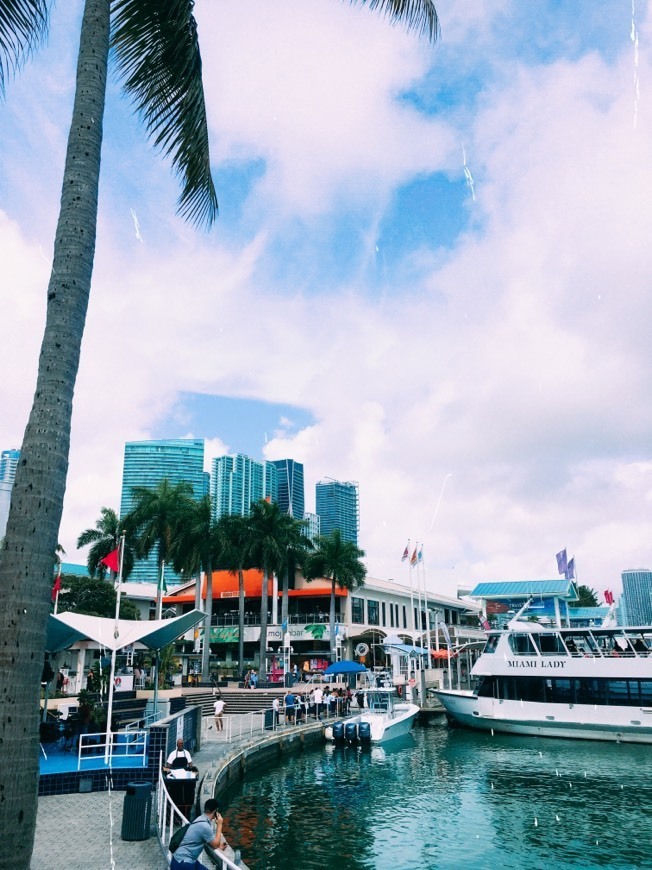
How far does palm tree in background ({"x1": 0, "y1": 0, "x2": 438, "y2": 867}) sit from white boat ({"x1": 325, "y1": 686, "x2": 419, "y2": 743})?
2648cm

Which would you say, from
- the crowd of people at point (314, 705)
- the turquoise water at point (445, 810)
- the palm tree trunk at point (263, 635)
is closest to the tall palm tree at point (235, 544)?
the palm tree trunk at point (263, 635)

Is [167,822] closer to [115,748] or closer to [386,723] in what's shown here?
[115,748]

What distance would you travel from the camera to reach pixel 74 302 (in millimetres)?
7926

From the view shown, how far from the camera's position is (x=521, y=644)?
123ft

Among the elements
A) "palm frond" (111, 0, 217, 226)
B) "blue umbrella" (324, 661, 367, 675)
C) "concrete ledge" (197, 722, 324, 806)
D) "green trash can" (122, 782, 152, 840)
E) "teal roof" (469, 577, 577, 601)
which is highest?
"palm frond" (111, 0, 217, 226)

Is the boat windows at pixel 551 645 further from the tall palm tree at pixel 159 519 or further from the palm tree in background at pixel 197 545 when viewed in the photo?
the tall palm tree at pixel 159 519

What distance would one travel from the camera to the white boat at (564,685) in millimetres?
33438

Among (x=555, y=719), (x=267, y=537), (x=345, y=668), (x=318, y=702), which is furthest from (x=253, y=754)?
(x=267, y=537)

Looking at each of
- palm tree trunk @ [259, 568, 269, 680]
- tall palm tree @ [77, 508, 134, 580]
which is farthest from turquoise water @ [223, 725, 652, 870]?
tall palm tree @ [77, 508, 134, 580]

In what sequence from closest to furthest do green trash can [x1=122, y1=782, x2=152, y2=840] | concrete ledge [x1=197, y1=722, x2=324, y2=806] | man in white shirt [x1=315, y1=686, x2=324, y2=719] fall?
1. green trash can [x1=122, y1=782, x2=152, y2=840]
2. concrete ledge [x1=197, y1=722, x2=324, y2=806]
3. man in white shirt [x1=315, y1=686, x2=324, y2=719]

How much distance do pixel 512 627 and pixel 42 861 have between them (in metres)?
31.4

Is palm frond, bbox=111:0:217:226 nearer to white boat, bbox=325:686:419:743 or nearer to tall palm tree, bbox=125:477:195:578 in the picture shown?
white boat, bbox=325:686:419:743

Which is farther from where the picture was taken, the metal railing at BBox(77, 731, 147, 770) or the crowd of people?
the crowd of people

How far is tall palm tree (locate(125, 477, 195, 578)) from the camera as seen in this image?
54.9m
